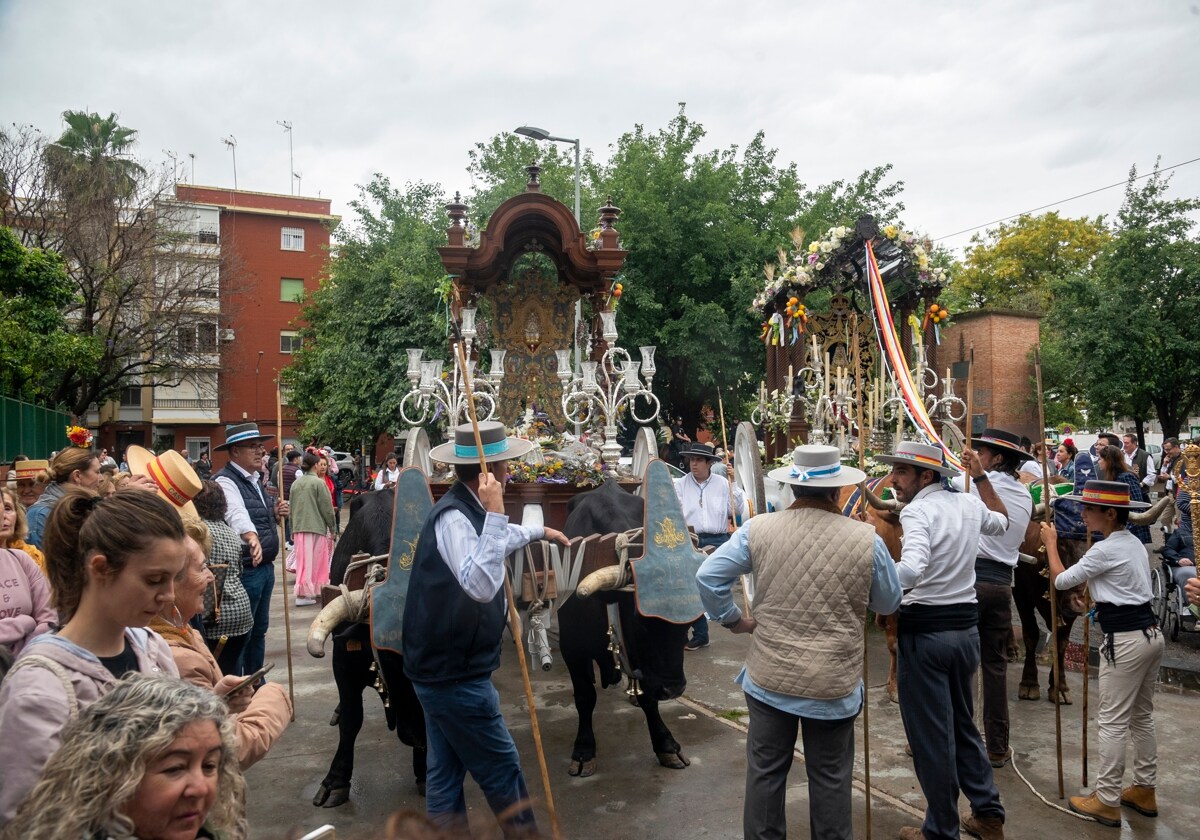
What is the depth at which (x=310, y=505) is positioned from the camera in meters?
10.4

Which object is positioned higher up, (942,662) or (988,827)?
(942,662)

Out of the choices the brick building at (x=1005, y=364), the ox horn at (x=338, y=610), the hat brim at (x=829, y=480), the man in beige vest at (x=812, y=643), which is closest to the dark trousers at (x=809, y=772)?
the man in beige vest at (x=812, y=643)

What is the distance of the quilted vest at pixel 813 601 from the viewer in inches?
134

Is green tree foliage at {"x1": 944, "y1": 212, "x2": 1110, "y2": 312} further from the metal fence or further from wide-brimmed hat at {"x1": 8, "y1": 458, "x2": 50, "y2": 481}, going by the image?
wide-brimmed hat at {"x1": 8, "y1": 458, "x2": 50, "y2": 481}

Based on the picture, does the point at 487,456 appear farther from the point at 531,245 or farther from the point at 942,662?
the point at 531,245

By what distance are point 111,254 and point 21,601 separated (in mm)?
26283

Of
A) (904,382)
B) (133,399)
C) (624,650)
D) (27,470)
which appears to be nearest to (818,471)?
(624,650)

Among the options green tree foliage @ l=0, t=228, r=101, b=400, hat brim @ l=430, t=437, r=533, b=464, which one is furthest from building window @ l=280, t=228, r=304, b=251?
hat brim @ l=430, t=437, r=533, b=464

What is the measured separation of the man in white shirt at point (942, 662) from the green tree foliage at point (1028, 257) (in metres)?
33.2

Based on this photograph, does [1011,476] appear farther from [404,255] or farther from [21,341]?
[404,255]

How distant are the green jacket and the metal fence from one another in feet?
20.1

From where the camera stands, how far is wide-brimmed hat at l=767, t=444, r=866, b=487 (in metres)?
3.53

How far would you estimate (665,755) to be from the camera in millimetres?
5320

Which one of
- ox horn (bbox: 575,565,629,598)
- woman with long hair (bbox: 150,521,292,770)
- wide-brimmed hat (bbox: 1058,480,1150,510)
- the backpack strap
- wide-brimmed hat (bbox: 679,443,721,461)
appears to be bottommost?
ox horn (bbox: 575,565,629,598)
